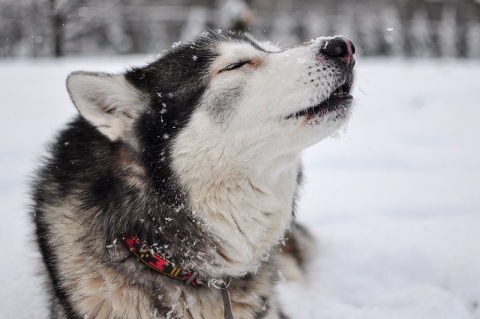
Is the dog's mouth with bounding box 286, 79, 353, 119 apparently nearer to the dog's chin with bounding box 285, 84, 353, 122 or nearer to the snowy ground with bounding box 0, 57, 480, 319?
the dog's chin with bounding box 285, 84, 353, 122

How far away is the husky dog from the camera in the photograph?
2.05 m

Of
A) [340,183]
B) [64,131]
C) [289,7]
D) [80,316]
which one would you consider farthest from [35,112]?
[289,7]

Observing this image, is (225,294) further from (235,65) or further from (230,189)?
(235,65)

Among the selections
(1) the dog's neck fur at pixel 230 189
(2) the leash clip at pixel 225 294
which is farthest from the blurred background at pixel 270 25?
(2) the leash clip at pixel 225 294

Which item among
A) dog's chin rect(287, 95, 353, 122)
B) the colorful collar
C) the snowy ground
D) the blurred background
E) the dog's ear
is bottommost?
the blurred background

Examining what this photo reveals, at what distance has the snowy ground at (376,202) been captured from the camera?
2.86 meters

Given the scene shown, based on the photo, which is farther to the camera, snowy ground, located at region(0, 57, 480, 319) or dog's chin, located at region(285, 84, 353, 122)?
snowy ground, located at region(0, 57, 480, 319)

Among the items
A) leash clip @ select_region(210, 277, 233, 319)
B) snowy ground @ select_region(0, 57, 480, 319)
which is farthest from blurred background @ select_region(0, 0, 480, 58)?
leash clip @ select_region(210, 277, 233, 319)

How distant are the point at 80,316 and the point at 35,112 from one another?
5864 millimetres

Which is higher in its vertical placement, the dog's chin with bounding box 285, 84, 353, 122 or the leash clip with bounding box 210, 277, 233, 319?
the dog's chin with bounding box 285, 84, 353, 122

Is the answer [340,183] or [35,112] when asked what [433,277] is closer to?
[340,183]

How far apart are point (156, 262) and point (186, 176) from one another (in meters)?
0.40

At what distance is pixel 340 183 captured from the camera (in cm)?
535

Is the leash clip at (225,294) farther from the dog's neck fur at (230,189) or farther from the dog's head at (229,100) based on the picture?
the dog's head at (229,100)
